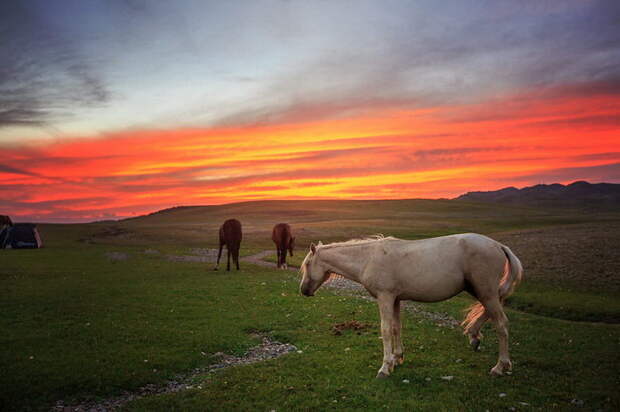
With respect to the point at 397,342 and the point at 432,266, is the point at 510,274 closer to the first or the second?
the point at 432,266

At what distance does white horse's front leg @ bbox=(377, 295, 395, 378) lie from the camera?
8750 mm

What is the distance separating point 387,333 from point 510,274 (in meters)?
3.36

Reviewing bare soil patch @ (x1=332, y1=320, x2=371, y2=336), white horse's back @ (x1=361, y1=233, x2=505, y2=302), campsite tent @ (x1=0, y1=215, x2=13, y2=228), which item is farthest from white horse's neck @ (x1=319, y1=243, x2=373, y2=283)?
campsite tent @ (x1=0, y1=215, x2=13, y2=228)

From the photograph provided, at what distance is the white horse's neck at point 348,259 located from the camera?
9.62 m

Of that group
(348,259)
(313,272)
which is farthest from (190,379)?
(348,259)

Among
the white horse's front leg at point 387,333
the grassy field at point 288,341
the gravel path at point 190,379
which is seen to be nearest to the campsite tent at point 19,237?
the grassy field at point 288,341

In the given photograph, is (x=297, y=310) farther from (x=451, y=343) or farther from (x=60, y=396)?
(x=60, y=396)

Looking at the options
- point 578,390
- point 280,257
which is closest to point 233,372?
point 578,390

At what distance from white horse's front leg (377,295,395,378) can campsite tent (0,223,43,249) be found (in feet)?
165

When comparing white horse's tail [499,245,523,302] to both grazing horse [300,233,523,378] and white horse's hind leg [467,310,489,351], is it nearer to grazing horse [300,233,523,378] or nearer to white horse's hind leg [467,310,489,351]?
grazing horse [300,233,523,378]

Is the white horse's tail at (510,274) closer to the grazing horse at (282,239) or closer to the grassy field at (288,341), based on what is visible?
the grassy field at (288,341)

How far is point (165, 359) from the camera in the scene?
1017 centimetres

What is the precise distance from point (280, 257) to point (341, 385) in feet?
75.6

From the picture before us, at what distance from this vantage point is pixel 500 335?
347 inches
